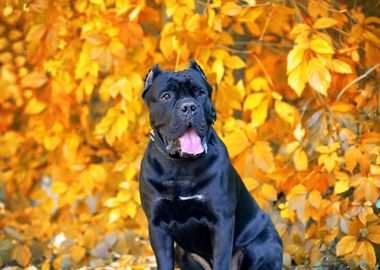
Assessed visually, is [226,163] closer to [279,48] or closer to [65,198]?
[279,48]

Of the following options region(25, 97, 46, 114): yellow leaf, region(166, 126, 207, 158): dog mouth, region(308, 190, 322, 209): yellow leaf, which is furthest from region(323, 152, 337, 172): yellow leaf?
region(25, 97, 46, 114): yellow leaf

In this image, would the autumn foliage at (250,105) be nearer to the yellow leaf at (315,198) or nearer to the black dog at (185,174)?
the yellow leaf at (315,198)

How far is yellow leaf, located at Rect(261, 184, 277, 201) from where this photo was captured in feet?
13.9

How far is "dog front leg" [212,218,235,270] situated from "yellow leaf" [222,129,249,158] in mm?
1122

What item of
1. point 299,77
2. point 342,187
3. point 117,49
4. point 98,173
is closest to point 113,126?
point 117,49

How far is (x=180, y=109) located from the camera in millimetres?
2963

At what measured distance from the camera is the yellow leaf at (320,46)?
386 centimetres

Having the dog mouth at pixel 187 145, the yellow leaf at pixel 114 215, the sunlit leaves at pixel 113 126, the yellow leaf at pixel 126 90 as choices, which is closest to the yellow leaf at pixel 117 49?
the yellow leaf at pixel 126 90

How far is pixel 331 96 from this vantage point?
4883mm

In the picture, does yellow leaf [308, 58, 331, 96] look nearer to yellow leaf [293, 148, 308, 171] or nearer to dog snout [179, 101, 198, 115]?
yellow leaf [293, 148, 308, 171]

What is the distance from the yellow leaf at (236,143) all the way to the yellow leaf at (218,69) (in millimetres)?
343

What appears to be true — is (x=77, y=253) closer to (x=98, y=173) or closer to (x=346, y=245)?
(x=98, y=173)

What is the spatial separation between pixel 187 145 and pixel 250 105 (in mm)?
1638

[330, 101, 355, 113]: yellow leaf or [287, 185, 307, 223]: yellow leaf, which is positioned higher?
[330, 101, 355, 113]: yellow leaf
